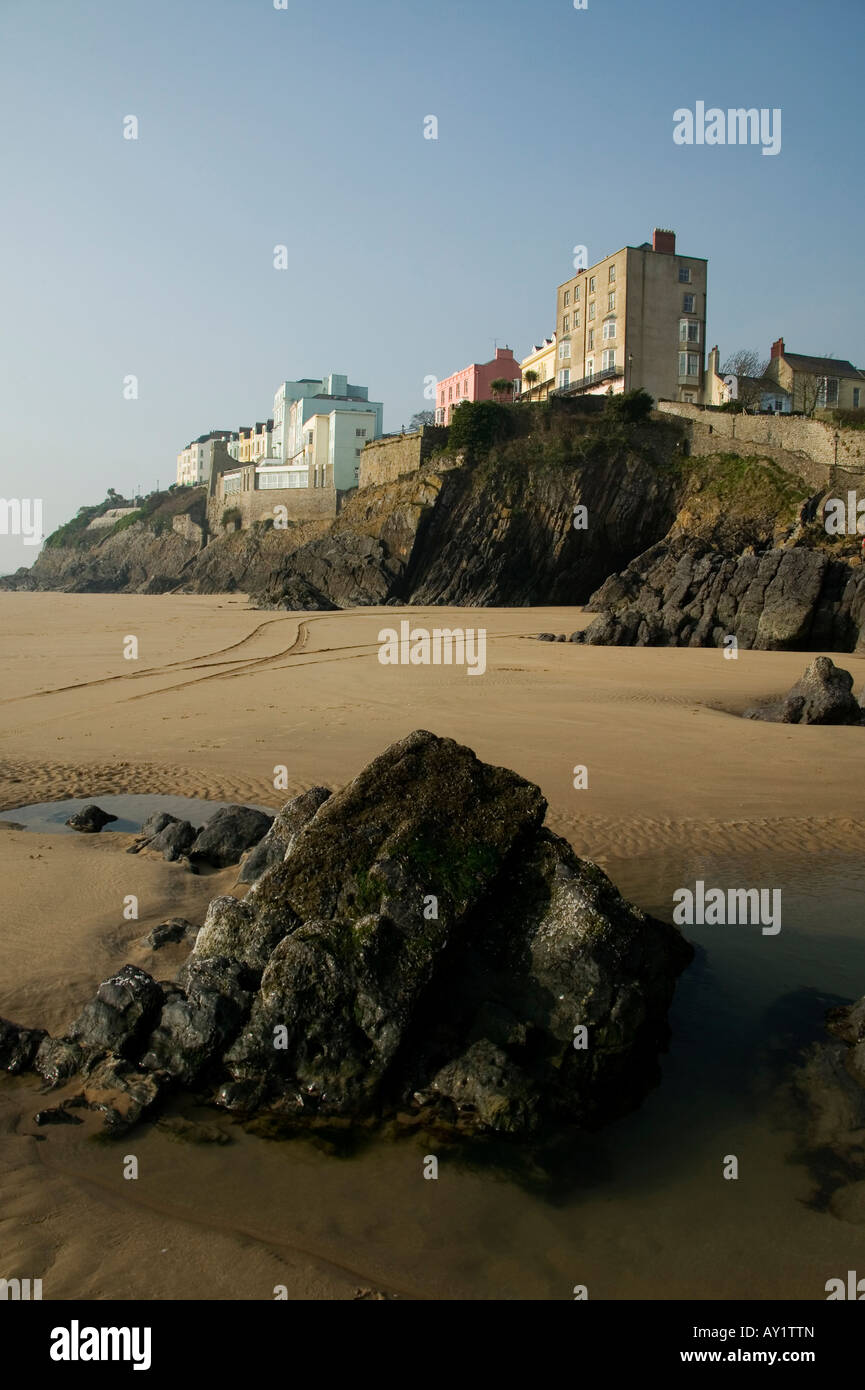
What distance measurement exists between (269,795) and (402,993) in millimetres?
6122

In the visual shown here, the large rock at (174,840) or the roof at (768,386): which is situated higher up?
the roof at (768,386)

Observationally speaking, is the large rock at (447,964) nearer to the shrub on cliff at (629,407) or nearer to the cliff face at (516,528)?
the cliff face at (516,528)

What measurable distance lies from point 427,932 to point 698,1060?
6.77 ft

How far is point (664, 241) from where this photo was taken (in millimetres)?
64312

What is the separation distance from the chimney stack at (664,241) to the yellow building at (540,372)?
1159cm

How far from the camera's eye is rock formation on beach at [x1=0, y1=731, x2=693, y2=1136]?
196 inches

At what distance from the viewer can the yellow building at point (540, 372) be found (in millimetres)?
72375

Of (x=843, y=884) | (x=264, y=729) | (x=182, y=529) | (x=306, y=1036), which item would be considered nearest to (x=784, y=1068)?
(x=306, y=1036)

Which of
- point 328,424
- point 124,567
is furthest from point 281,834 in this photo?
point 124,567

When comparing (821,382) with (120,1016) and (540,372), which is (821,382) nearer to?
(540,372)

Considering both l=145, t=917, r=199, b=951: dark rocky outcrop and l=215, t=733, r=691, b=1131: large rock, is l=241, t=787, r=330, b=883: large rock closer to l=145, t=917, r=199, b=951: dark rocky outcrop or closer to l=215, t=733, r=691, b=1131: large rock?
l=145, t=917, r=199, b=951: dark rocky outcrop

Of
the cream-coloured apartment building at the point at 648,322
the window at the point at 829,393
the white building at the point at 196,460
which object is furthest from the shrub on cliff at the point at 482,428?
the white building at the point at 196,460

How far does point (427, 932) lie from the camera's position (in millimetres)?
5246

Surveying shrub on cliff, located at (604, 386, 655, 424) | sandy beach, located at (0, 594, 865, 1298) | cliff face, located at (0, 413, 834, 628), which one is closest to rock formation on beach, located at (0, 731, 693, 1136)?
sandy beach, located at (0, 594, 865, 1298)
